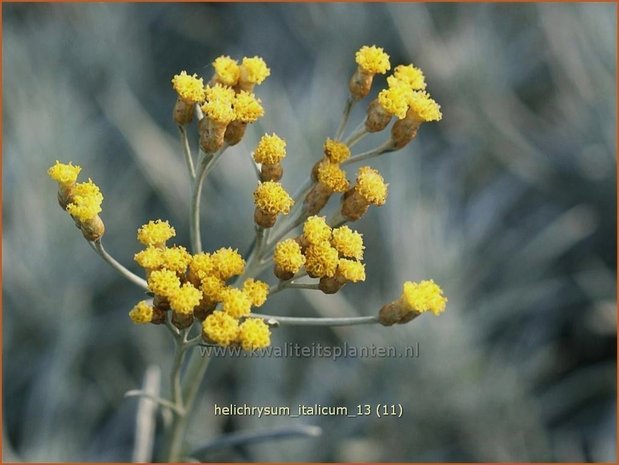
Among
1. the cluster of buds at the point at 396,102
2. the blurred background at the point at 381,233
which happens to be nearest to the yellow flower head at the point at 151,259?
the cluster of buds at the point at 396,102

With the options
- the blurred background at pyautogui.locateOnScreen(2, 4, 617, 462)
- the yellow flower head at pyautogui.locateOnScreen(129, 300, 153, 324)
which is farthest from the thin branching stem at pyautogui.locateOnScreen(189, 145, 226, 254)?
Answer: the blurred background at pyautogui.locateOnScreen(2, 4, 617, 462)

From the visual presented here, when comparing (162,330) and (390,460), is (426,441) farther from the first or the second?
(162,330)

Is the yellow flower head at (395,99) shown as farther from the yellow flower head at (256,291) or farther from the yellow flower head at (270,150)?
the yellow flower head at (256,291)

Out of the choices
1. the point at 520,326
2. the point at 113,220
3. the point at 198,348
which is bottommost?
the point at 198,348

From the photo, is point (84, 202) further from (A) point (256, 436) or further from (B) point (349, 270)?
(A) point (256, 436)

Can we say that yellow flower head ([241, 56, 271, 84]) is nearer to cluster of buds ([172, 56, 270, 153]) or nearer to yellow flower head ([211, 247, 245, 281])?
cluster of buds ([172, 56, 270, 153])

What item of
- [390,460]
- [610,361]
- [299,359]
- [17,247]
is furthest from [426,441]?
[17,247]
